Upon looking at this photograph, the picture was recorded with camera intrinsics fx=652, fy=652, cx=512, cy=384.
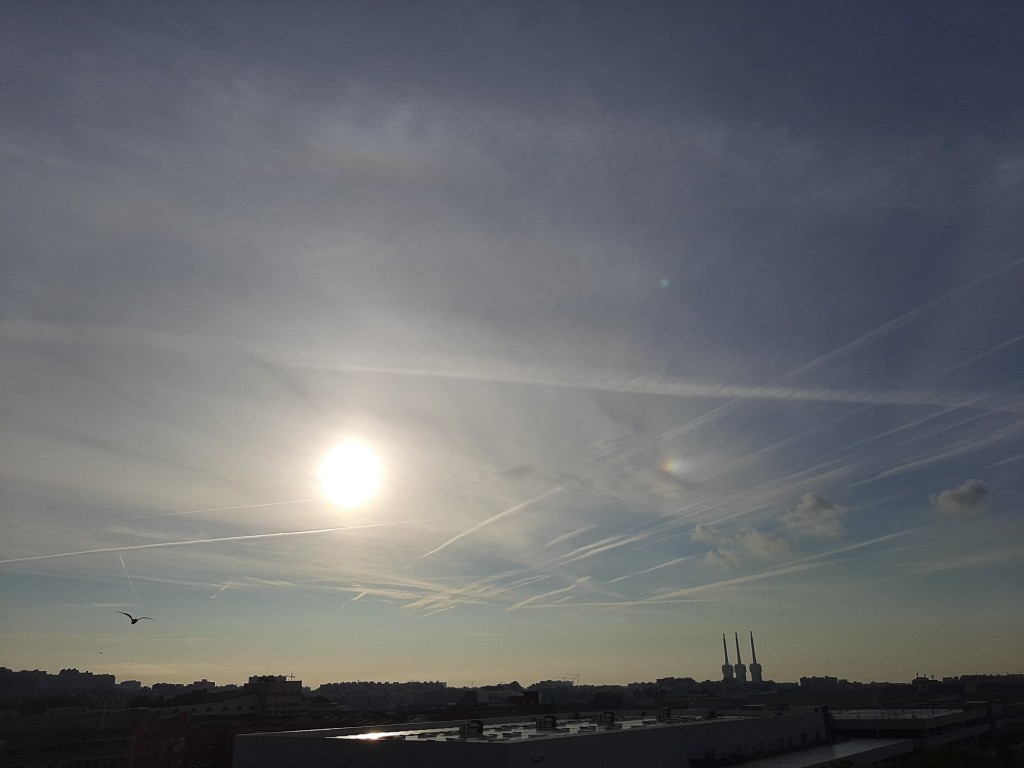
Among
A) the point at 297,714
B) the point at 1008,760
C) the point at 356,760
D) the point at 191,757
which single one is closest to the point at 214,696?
the point at 297,714

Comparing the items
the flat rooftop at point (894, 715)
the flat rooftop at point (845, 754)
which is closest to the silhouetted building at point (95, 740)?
the flat rooftop at point (845, 754)

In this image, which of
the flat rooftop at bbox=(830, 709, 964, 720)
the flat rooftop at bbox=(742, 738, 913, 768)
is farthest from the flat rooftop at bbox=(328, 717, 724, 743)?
the flat rooftop at bbox=(830, 709, 964, 720)

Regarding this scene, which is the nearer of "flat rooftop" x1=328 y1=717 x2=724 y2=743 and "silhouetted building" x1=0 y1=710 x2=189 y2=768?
"flat rooftop" x1=328 y1=717 x2=724 y2=743

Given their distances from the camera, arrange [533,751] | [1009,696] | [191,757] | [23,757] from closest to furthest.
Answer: [533,751], [23,757], [191,757], [1009,696]

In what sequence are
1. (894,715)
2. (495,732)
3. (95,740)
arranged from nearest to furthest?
(495,732) < (95,740) < (894,715)

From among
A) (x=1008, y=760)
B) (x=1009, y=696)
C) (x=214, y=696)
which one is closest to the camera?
(x=1008, y=760)

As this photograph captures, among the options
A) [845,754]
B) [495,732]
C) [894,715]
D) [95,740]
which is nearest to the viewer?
[495,732]

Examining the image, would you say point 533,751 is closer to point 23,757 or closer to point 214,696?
point 23,757

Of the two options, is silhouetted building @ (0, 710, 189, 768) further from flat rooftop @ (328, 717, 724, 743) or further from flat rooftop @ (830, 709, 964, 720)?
flat rooftop @ (830, 709, 964, 720)

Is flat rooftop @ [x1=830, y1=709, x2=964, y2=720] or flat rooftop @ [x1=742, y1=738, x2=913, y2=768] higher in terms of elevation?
flat rooftop @ [x1=830, y1=709, x2=964, y2=720]

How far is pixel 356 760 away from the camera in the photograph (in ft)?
159

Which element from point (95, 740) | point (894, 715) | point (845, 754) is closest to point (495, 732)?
point (845, 754)

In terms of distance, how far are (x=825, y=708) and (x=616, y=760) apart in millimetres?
54481

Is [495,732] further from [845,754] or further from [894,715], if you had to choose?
[894,715]
